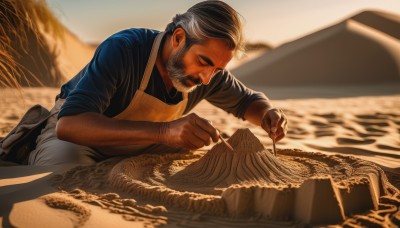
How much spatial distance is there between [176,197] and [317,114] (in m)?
3.32

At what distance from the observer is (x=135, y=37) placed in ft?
7.23

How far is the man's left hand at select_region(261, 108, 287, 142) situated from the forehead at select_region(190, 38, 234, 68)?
50 centimetres

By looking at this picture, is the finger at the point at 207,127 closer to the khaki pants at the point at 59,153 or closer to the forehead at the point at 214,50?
the forehead at the point at 214,50

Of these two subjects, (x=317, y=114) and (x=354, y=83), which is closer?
(x=317, y=114)

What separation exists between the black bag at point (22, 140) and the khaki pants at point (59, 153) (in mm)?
94

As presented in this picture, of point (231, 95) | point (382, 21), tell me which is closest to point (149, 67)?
point (231, 95)

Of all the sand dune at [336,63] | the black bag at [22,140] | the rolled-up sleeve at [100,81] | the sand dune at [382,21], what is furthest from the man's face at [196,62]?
the sand dune at [382,21]

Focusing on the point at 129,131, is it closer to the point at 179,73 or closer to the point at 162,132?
the point at 162,132

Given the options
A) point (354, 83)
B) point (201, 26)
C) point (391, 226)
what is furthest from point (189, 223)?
point (354, 83)

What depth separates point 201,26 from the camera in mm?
2023

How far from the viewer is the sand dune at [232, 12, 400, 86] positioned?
977 cm

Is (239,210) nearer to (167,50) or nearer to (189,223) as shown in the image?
(189,223)

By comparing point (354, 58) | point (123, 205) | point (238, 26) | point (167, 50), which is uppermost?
point (354, 58)

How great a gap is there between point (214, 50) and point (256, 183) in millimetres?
664
